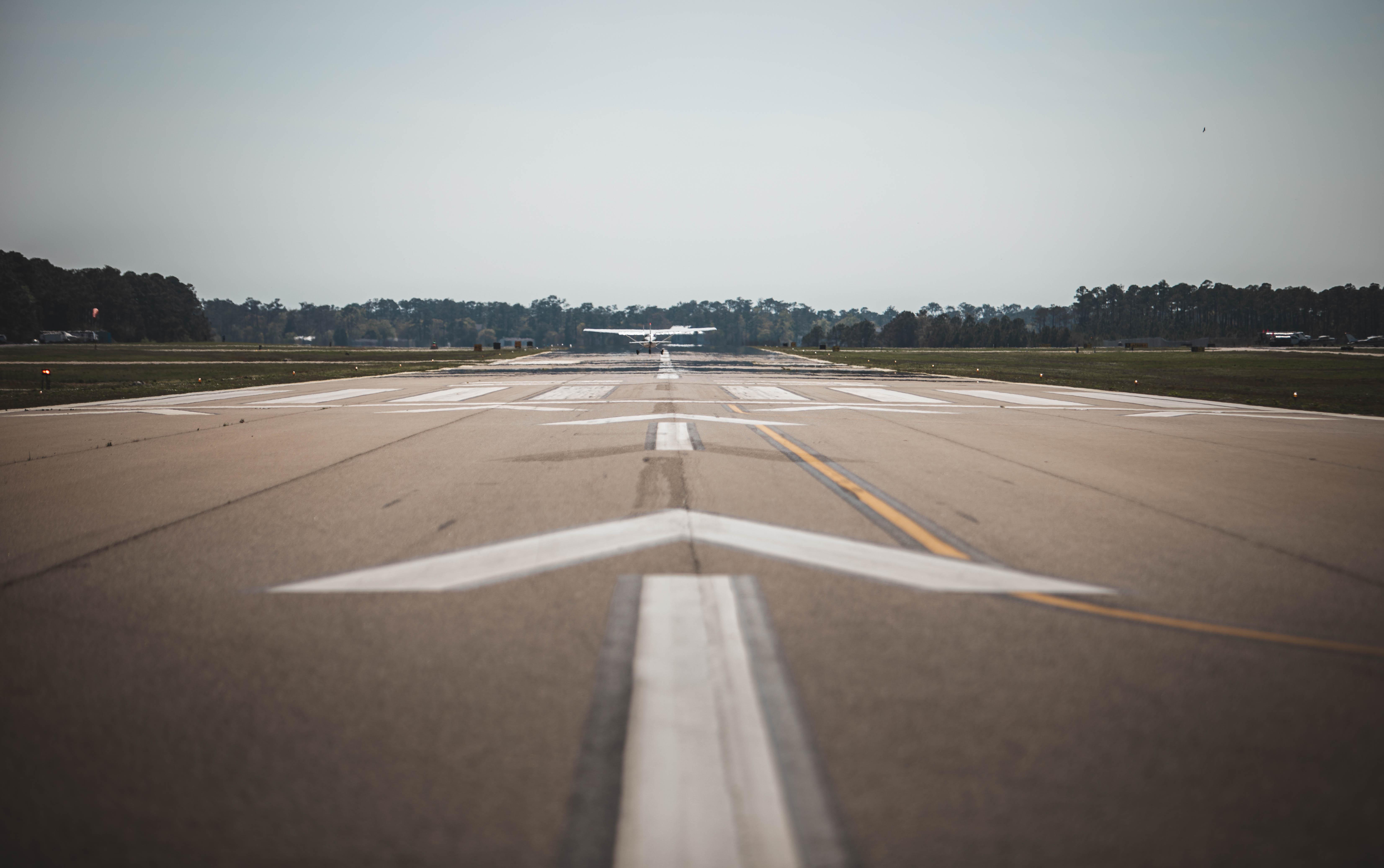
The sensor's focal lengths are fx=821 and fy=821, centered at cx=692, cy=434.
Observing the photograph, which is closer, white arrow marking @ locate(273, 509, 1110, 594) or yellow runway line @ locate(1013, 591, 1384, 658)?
yellow runway line @ locate(1013, 591, 1384, 658)

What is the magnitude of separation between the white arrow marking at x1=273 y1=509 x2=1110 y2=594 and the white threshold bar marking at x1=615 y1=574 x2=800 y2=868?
1271 mm

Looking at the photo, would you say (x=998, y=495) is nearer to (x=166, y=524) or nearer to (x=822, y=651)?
(x=822, y=651)

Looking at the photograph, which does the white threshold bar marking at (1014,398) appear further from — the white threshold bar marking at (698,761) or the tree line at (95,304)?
the tree line at (95,304)

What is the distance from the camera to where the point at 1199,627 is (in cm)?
387

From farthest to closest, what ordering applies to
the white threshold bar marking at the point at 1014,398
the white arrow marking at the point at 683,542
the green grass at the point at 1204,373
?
the green grass at the point at 1204,373 < the white threshold bar marking at the point at 1014,398 < the white arrow marking at the point at 683,542

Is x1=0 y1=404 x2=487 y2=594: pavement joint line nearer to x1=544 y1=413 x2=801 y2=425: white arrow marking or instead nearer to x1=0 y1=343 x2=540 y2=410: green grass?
x1=544 y1=413 x2=801 y2=425: white arrow marking

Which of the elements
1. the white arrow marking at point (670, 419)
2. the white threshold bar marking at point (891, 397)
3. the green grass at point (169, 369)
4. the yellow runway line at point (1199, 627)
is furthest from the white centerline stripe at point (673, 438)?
the green grass at point (169, 369)

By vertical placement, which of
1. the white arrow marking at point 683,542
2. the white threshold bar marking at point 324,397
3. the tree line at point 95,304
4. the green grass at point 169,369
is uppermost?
the tree line at point 95,304

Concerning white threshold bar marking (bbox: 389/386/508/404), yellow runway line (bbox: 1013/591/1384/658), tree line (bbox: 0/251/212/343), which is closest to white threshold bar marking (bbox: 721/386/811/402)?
white threshold bar marking (bbox: 389/386/508/404)

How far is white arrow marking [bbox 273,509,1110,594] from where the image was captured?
451 centimetres

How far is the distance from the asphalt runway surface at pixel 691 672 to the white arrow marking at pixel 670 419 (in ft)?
17.3

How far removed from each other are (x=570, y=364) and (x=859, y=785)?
42947mm

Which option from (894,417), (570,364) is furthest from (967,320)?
(894,417)

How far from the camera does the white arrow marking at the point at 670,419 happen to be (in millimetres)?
13305
